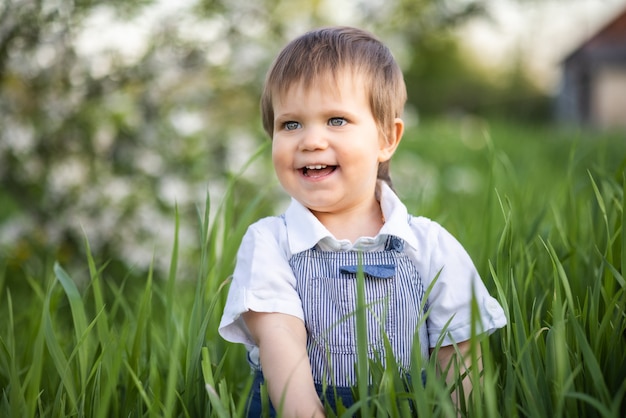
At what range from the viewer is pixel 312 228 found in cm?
135

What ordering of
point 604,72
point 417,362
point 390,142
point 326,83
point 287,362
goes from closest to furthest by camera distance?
point 417,362
point 287,362
point 326,83
point 390,142
point 604,72

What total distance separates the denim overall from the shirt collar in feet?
0.08

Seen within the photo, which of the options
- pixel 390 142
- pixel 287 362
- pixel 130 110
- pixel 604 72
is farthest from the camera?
pixel 604 72

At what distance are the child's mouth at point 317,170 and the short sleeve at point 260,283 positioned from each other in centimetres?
12

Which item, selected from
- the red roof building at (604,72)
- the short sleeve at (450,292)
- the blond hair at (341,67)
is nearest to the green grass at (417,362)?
the short sleeve at (450,292)

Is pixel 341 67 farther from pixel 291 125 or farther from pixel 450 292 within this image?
pixel 450 292

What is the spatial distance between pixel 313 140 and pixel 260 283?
28cm

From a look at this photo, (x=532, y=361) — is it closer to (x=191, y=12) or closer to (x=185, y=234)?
(x=185, y=234)

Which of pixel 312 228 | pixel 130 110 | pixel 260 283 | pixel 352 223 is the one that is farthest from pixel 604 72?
pixel 260 283

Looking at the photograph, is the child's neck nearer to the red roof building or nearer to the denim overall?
the denim overall

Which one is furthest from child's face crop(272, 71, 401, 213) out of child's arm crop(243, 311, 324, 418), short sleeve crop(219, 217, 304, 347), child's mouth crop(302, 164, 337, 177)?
child's arm crop(243, 311, 324, 418)

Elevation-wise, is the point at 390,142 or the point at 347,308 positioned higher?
the point at 390,142

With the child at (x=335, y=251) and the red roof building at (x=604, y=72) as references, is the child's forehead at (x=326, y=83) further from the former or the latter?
the red roof building at (x=604, y=72)

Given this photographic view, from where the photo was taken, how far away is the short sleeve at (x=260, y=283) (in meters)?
1.29
